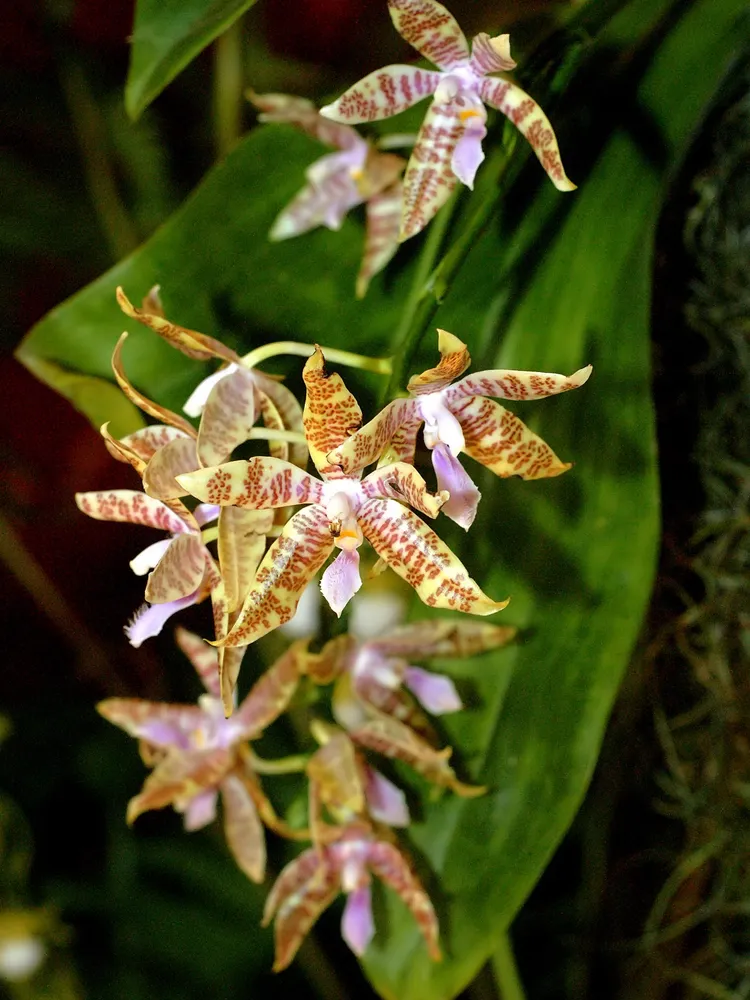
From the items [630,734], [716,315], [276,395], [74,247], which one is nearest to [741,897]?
[630,734]

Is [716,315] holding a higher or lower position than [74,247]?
higher

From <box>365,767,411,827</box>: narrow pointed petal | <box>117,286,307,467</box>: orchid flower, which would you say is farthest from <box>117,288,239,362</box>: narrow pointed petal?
<box>365,767,411,827</box>: narrow pointed petal

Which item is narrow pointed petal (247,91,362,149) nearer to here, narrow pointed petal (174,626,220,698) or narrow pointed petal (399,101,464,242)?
narrow pointed petal (399,101,464,242)

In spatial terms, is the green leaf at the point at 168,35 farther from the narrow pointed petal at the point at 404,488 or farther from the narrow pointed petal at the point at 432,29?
the narrow pointed petal at the point at 404,488

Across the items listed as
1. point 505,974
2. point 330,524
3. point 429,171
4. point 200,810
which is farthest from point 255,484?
point 505,974

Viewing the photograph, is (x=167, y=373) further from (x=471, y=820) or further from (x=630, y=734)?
(x=630, y=734)

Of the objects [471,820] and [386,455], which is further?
[471,820]
